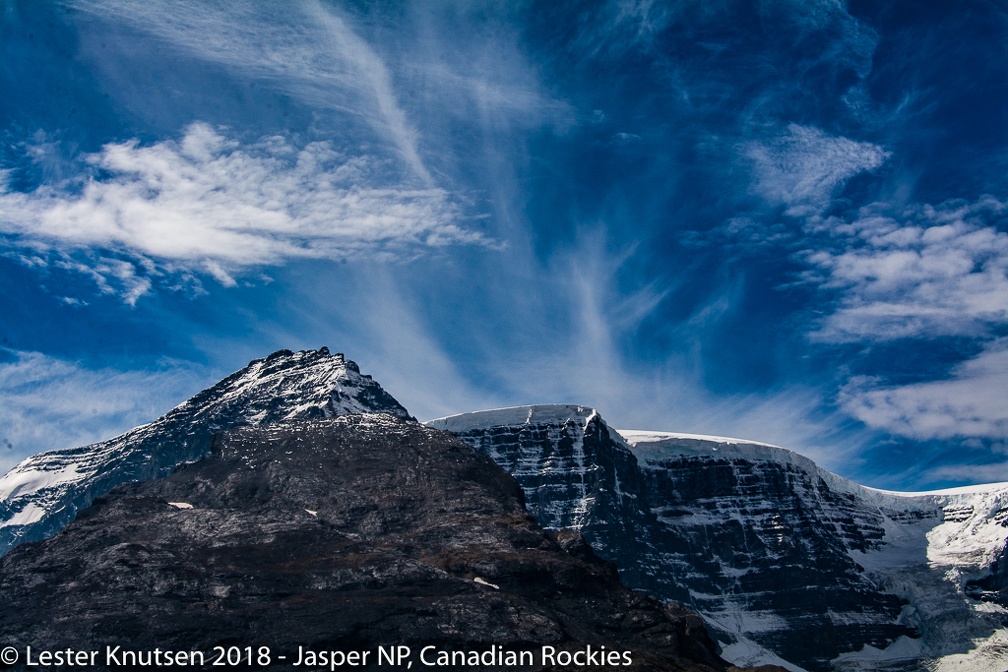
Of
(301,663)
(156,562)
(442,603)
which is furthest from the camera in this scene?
(156,562)

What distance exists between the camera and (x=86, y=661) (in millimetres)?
171375

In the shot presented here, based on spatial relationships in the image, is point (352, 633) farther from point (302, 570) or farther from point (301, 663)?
point (302, 570)

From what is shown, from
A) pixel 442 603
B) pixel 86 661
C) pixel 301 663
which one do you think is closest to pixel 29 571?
pixel 86 661

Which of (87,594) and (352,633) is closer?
(352,633)

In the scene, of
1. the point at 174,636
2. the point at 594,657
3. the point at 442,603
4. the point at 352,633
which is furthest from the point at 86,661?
the point at 594,657

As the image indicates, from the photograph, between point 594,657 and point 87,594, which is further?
point 87,594

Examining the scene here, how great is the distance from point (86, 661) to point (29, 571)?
35.0 metres

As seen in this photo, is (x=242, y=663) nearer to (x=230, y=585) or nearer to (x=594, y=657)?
(x=230, y=585)

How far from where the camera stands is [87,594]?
621 ft

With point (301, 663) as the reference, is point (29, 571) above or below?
above

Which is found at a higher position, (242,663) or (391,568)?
(391,568)

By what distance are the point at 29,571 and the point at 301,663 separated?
59593 mm

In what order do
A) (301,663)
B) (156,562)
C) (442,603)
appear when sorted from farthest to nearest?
1. (156,562)
2. (442,603)
3. (301,663)

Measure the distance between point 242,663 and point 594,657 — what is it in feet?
174
